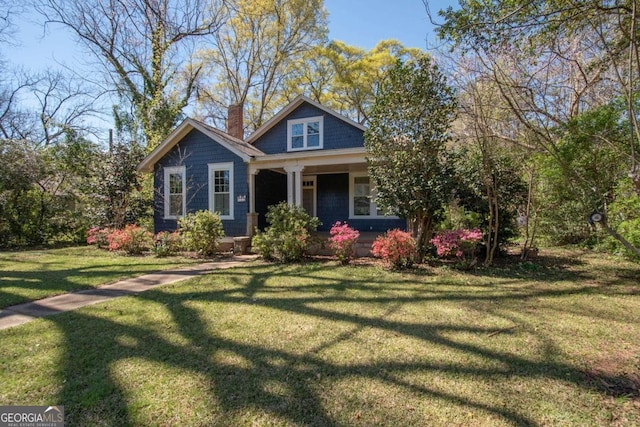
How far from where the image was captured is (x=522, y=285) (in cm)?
625

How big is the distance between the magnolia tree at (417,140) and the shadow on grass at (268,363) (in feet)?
9.10

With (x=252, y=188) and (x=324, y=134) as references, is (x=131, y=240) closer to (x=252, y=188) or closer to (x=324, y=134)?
(x=252, y=188)

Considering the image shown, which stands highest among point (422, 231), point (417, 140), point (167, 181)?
point (417, 140)

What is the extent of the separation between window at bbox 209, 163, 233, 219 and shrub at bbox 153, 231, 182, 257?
197cm

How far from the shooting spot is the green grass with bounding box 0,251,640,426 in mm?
2496

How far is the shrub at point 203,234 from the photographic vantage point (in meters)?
9.91

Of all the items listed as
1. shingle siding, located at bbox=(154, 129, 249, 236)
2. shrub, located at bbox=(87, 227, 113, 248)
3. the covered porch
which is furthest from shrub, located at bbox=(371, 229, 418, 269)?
shrub, located at bbox=(87, 227, 113, 248)

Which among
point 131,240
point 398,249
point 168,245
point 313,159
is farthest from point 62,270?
point 398,249

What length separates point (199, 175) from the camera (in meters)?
12.4

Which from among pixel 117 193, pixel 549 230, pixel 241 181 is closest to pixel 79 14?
pixel 117 193

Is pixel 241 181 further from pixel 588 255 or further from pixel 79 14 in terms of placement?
pixel 79 14

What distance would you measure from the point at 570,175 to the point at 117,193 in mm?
14247

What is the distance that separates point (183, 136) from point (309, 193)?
17.8 feet

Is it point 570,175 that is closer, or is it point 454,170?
point 570,175
